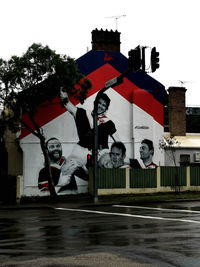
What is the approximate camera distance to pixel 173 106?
132 feet

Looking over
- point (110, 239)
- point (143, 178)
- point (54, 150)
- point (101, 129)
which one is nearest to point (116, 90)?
point (101, 129)

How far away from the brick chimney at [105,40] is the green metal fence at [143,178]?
8498mm

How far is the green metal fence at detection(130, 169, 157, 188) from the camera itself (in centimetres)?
3011

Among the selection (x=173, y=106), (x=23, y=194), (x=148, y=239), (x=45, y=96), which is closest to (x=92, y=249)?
(x=148, y=239)

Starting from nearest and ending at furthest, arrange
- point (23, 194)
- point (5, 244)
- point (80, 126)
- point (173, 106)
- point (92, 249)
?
point (92, 249)
point (5, 244)
point (23, 194)
point (80, 126)
point (173, 106)

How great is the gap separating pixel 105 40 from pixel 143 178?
9.71 meters

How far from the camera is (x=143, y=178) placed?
1196 inches

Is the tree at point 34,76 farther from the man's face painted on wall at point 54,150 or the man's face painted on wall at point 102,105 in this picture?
the man's face painted on wall at point 102,105

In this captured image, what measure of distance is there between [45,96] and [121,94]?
7034mm

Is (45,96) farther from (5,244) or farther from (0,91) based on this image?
(5,244)

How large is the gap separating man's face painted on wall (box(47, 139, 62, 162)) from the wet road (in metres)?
12.7

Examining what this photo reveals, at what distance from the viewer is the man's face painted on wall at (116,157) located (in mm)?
30422

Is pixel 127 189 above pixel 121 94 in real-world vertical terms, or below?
below

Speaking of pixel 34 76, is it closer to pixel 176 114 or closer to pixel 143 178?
pixel 143 178
